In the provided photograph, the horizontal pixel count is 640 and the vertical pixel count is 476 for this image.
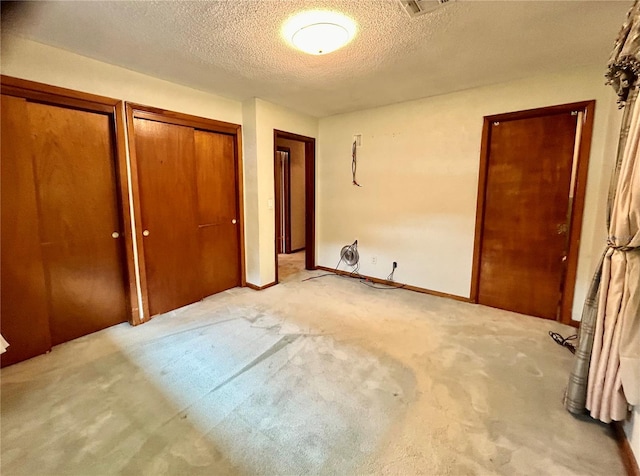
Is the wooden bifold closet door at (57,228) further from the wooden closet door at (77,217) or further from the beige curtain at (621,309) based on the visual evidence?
the beige curtain at (621,309)

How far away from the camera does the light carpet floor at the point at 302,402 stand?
142 centimetres

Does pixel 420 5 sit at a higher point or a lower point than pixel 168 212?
higher

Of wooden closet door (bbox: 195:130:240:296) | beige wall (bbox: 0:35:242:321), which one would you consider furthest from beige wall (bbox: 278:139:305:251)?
beige wall (bbox: 0:35:242:321)

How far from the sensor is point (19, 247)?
7.04 feet

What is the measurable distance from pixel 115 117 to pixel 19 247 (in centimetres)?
126

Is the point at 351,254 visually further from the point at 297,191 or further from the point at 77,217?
the point at 77,217

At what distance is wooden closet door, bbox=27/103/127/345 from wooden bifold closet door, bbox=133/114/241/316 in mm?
262

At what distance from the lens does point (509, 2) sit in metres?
1.69

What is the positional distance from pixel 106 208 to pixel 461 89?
12.1ft

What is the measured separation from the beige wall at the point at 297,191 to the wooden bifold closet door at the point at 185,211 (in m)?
2.39

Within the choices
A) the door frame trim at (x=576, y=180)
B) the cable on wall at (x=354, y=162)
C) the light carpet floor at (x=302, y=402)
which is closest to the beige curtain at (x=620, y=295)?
the light carpet floor at (x=302, y=402)

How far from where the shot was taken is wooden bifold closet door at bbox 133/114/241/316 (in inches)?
113

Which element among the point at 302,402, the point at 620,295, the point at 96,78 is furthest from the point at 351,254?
the point at 96,78

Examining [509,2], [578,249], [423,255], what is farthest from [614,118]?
[423,255]
